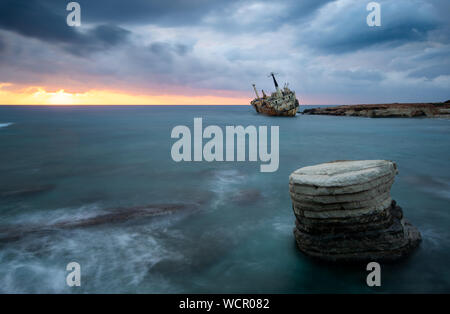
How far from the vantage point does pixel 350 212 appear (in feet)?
22.3

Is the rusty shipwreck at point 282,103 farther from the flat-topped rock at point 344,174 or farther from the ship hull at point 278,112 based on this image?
the flat-topped rock at point 344,174

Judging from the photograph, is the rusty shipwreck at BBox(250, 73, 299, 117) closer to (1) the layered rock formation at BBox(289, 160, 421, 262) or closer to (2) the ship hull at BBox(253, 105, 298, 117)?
(2) the ship hull at BBox(253, 105, 298, 117)

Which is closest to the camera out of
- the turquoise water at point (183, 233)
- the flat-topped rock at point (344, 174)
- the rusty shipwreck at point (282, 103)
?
the flat-topped rock at point (344, 174)

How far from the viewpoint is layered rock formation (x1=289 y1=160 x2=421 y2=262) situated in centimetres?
661

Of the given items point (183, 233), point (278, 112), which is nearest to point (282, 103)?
point (278, 112)

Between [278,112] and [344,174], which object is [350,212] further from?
[278,112]

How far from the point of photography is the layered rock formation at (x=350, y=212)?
260 inches

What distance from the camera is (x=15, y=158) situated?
2177 cm

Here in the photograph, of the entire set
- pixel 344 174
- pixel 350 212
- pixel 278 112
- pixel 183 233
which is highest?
pixel 278 112

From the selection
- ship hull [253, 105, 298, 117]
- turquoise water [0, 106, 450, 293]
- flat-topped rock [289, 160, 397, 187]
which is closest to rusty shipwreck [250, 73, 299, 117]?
ship hull [253, 105, 298, 117]

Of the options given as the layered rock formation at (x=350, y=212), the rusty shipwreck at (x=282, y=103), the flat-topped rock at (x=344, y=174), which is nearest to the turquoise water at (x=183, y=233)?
the layered rock formation at (x=350, y=212)
